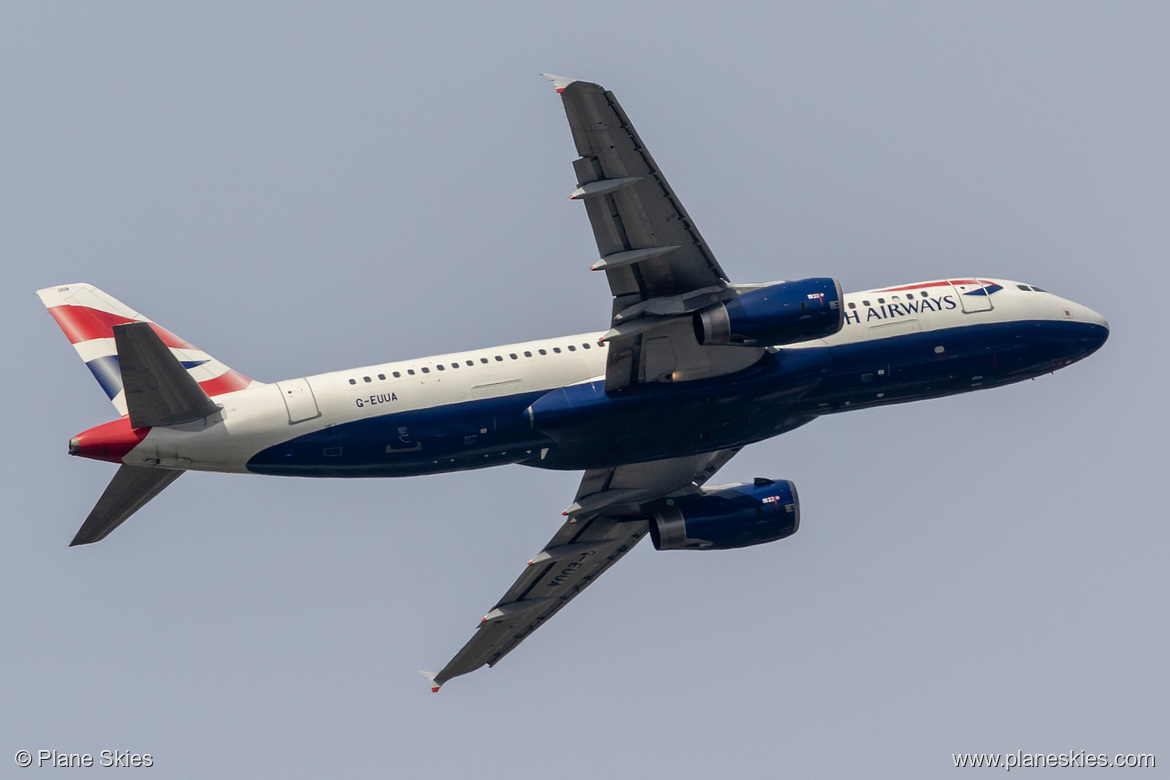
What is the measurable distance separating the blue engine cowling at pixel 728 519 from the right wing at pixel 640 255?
7.16m

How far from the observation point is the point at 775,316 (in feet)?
144

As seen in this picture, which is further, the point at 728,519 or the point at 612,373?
the point at 728,519

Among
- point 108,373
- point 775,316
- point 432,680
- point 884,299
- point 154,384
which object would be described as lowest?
point 432,680

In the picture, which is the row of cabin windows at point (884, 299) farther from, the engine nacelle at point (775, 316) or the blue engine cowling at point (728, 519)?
the blue engine cowling at point (728, 519)

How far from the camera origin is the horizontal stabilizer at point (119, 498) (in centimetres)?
4419

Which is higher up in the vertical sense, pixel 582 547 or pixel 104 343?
pixel 104 343

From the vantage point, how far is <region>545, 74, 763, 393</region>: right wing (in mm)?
40250

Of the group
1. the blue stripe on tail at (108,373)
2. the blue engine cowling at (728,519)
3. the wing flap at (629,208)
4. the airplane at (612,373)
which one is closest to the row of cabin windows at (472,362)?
the airplane at (612,373)

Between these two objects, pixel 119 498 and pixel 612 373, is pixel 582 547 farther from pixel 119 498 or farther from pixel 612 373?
pixel 119 498

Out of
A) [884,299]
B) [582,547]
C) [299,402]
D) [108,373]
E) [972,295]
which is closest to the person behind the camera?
[299,402]

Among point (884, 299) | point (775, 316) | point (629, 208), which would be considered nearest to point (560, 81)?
point (629, 208)

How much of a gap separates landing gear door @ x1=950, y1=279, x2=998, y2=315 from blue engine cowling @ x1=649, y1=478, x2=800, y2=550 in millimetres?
8343

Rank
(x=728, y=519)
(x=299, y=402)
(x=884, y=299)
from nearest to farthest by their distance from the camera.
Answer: (x=299, y=402), (x=884, y=299), (x=728, y=519)

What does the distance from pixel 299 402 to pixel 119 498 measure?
5704mm
